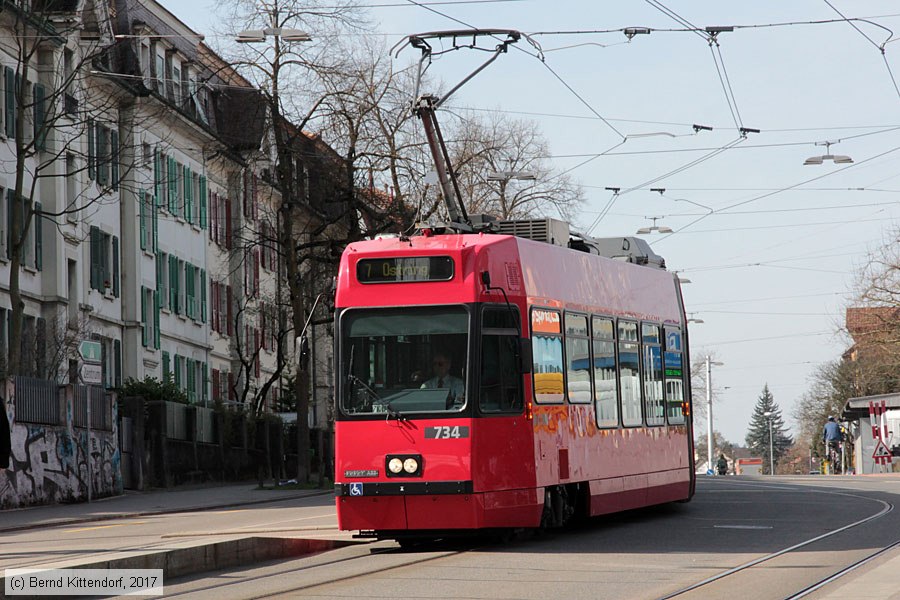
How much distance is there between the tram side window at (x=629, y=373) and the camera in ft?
70.0

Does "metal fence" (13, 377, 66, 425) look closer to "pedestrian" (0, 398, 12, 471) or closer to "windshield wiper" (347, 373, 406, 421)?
"pedestrian" (0, 398, 12, 471)

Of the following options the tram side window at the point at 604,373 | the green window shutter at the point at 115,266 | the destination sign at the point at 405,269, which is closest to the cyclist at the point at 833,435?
the green window shutter at the point at 115,266

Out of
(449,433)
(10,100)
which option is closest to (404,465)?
(449,433)

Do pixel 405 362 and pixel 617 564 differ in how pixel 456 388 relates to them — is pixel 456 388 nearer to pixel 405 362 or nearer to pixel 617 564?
pixel 405 362

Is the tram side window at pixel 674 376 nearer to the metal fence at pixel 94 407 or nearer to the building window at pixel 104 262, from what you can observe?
the metal fence at pixel 94 407

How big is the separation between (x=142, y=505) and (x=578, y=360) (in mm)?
17511

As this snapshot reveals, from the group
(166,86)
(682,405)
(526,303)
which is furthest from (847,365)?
(526,303)

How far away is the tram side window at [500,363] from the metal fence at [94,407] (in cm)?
2180

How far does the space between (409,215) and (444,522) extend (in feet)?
100

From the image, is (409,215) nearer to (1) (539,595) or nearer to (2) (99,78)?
(2) (99,78)

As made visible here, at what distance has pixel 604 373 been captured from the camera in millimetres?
20594

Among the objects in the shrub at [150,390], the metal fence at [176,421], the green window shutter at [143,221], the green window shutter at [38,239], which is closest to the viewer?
the green window shutter at [38,239]

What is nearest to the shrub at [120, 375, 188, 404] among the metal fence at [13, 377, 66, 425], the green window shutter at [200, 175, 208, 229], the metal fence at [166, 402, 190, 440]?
the metal fence at [166, 402, 190, 440]

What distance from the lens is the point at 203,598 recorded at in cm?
1296
